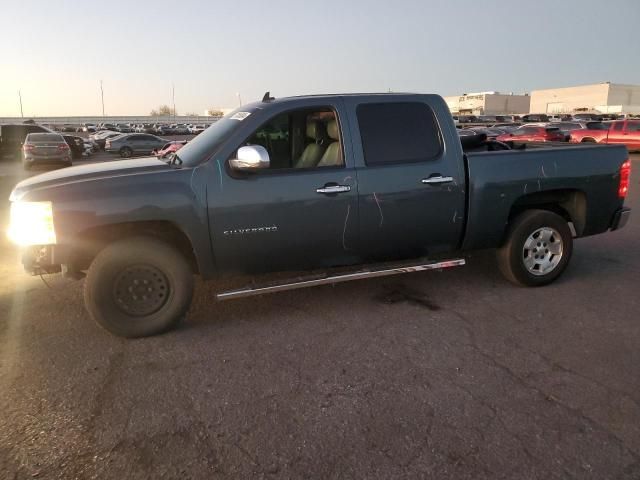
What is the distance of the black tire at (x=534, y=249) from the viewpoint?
181 inches

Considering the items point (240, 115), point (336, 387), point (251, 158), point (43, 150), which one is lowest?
point (336, 387)

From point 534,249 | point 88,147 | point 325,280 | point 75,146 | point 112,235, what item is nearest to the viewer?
point 112,235

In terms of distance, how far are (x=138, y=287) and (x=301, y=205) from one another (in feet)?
4.77

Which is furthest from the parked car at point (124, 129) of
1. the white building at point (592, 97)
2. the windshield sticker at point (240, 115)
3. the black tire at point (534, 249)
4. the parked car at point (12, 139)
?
the white building at point (592, 97)

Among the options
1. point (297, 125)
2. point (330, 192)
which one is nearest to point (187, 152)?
point (297, 125)

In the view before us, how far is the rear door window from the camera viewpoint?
408 centimetres

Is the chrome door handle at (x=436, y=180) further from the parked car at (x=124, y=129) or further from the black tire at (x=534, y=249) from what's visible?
the parked car at (x=124, y=129)

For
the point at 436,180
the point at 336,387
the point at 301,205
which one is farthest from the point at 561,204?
the point at 336,387

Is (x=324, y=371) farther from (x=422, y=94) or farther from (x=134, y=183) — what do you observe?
(x=422, y=94)

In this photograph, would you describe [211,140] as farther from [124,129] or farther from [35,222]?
[124,129]

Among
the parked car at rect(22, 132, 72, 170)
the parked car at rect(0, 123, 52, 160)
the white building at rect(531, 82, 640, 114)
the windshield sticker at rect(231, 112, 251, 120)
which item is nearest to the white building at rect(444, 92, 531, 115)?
the white building at rect(531, 82, 640, 114)

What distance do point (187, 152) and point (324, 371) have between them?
2.23 m

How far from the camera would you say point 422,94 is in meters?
4.38

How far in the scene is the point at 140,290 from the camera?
375cm
